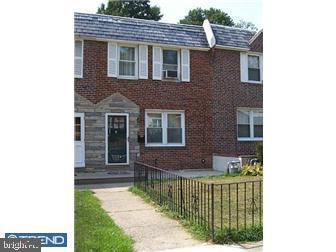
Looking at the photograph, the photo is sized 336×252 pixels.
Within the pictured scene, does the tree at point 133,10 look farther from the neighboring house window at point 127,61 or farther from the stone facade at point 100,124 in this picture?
the stone facade at point 100,124

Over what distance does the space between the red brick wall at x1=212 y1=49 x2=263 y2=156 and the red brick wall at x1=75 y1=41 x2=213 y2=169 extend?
0.86 ft

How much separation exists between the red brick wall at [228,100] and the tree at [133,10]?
405 inches

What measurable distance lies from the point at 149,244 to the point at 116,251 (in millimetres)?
524

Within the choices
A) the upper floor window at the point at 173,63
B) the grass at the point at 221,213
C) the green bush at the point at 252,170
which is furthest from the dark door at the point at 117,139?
the grass at the point at 221,213

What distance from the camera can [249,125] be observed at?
13.6 meters

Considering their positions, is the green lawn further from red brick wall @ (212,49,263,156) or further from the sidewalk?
red brick wall @ (212,49,263,156)

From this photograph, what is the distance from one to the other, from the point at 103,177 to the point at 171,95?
3750mm

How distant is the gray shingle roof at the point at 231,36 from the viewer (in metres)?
12.9

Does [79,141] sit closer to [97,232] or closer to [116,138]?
[116,138]

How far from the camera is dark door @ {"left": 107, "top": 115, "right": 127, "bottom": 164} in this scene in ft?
38.5

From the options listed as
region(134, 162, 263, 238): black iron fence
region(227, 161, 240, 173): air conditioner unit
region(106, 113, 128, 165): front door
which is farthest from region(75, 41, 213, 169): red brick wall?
region(134, 162, 263, 238): black iron fence

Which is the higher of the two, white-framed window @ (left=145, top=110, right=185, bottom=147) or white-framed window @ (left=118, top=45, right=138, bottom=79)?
white-framed window @ (left=118, top=45, right=138, bottom=79)

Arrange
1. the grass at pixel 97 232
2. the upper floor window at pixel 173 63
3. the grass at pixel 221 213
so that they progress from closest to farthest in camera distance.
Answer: the grass at pixel 97 232, the grass at pixel 221 213, the upper floor window at pixel 173 63
